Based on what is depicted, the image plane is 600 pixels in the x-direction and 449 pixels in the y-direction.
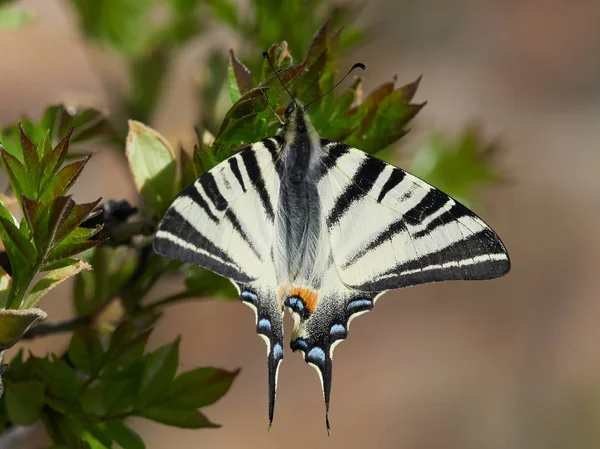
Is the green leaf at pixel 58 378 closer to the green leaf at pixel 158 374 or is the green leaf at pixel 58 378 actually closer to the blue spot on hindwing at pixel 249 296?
the green leaf at pixel 158 374

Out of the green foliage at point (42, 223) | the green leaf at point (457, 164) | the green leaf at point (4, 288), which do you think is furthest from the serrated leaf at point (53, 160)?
the green leaf at point (457, 164)

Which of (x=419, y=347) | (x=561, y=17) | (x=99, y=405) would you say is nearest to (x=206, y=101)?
(x=99, y=405)

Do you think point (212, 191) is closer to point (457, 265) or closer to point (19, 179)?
point (19, 179)

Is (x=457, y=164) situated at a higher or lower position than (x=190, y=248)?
higher

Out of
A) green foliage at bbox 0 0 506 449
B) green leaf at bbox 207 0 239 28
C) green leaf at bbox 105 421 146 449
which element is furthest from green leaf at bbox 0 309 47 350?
green leaf at bbox 207 0 239 28

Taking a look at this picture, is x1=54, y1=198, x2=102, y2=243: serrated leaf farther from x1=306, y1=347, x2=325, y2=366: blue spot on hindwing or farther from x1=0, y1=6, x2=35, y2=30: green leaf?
x1=0, y1=6, x2=35, y2=30: green leaf

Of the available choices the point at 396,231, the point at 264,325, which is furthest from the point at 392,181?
the point at 264,325

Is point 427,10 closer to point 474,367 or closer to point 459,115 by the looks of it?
point 459,115
